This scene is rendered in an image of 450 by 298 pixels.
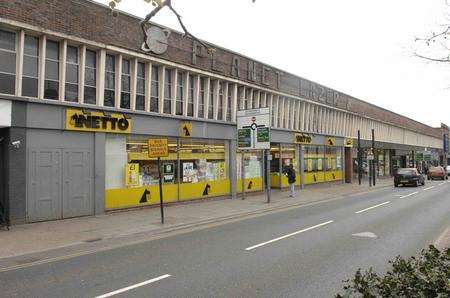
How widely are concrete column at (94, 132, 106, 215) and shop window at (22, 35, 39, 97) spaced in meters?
2.78

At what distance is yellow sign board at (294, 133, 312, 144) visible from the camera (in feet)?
108

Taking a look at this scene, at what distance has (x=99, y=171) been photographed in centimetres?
1770

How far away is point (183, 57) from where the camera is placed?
22344mm

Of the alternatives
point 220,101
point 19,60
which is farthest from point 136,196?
point 220,101

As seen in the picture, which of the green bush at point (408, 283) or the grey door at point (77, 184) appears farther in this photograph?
the grey door at point (77, 184)

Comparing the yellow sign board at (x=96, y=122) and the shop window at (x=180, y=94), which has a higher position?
the shop window at (x=180, y=94)

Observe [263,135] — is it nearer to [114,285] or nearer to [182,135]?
[182,135]

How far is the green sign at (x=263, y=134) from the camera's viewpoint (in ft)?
77.5

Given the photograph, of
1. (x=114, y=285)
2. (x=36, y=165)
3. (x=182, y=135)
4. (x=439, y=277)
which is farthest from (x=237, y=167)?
(x=439, y=277)

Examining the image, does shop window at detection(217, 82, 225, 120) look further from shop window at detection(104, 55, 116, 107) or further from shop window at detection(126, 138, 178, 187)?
shop window at detection(104, 55, 116, 107)

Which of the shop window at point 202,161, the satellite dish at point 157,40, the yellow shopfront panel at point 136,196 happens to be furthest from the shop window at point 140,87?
the yellow shopfront panel at point 136,196

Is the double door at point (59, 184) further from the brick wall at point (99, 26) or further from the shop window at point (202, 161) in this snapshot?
the shop window at point (202, 161)

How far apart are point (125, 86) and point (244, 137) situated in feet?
23.8

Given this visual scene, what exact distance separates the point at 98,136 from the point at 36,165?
108 inches
